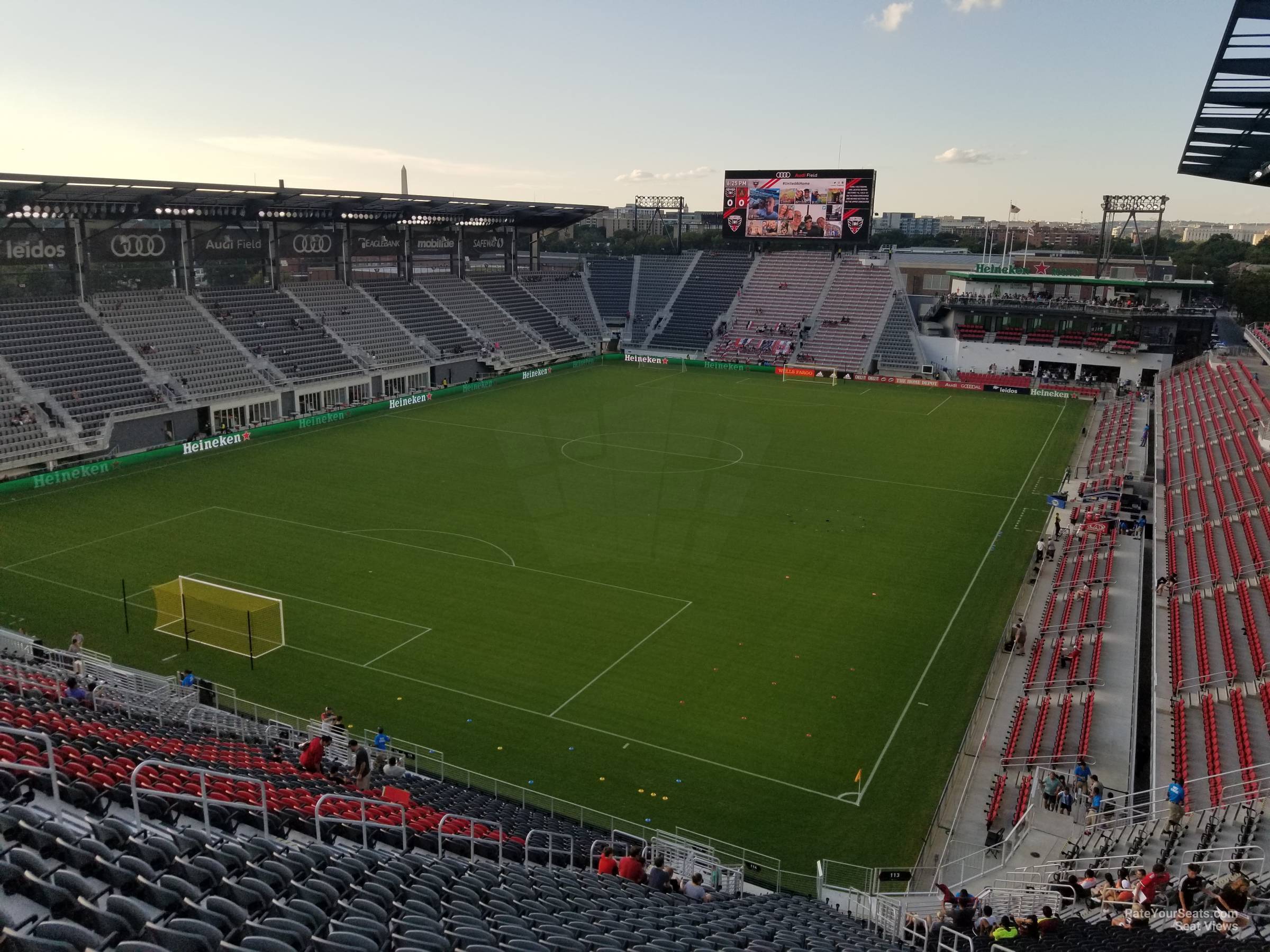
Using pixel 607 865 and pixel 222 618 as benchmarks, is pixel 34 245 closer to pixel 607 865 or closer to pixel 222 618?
pixel 222 618

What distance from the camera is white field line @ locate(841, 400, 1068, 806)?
60.9 ft

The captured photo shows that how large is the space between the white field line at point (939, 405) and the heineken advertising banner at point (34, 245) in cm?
4630

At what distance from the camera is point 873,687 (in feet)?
71.6

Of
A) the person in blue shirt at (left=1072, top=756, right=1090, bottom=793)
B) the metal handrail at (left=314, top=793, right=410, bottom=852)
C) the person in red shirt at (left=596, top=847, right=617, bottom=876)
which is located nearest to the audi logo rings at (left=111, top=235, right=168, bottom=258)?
the metal handrail at (left=314, top=793, right=410, bottom=852)

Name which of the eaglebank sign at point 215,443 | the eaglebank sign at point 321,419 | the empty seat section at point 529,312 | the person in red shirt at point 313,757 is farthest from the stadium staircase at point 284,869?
the empty seat section at point 529,312

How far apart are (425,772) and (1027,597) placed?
17923mm

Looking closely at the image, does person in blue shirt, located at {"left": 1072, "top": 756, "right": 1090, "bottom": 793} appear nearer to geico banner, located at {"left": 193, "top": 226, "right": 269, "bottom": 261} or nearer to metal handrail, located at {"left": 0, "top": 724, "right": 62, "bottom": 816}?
metal handrail, located at {"left": 0, "top": 724, "right": 62, "bottom": 816}

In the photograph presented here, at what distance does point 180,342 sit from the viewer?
161 ft

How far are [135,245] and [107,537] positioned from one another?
25.5m

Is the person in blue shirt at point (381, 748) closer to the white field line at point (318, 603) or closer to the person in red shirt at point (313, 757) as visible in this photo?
the person in red shirt at point (313, 757)

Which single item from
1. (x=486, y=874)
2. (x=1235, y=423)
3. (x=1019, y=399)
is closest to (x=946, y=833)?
(x=486, y=874)

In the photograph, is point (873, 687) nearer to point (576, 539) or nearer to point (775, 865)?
point (775, 865)

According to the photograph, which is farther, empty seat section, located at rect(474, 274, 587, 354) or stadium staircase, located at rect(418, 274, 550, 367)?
empty seat section, located at rect(474, 274, 587, 354)

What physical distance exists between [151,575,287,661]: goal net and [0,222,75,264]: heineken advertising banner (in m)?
27.2
